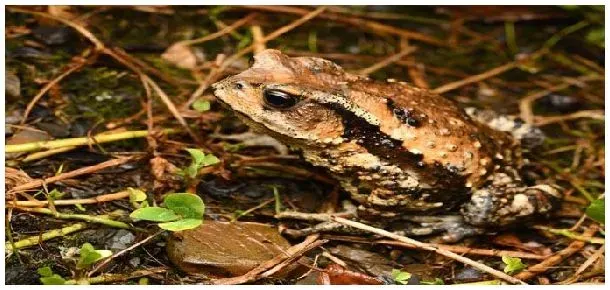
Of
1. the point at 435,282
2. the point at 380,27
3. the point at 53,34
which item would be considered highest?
the point at 380,27

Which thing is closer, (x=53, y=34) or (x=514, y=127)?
(x=514, y=127)

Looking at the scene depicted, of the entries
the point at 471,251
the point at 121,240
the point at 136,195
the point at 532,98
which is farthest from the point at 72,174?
the point at 532,98

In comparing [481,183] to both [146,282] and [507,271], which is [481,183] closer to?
[507,271]

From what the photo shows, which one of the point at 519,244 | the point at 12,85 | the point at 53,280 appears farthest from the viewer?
the point at 12,85

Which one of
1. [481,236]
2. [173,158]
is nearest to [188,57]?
[173,158]

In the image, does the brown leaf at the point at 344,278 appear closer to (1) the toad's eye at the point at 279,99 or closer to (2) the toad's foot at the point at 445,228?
(2) the toad's foot at the point at 445,228

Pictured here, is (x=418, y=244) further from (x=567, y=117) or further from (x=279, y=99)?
(x=567, y=117)
